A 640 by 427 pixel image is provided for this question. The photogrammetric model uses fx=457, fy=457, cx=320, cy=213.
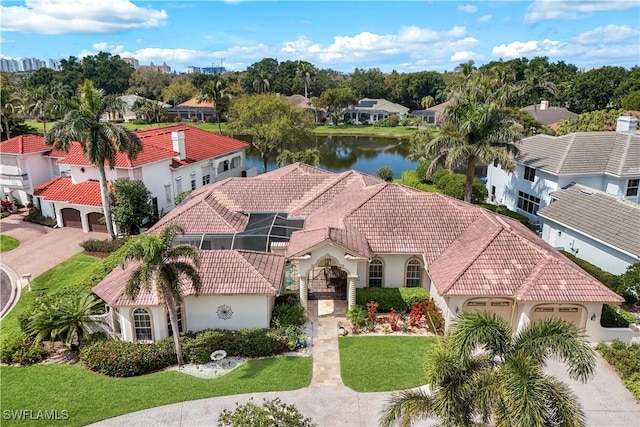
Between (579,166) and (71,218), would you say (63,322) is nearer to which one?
(71,218)

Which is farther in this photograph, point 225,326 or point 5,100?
point 5,100

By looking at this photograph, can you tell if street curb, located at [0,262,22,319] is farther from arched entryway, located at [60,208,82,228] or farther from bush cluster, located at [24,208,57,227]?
bush cluster, located at [24,208,57,227]

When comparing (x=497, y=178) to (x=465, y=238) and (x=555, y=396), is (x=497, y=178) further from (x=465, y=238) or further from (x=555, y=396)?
(x=555, y=396)

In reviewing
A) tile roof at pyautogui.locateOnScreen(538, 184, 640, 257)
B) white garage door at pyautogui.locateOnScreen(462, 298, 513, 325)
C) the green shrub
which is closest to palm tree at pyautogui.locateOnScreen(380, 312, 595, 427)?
white garage door at pyautogui.locateOnScreen(462, 298, 513, 325)

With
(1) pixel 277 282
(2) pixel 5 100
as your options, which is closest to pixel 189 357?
(1) pixel 277 282

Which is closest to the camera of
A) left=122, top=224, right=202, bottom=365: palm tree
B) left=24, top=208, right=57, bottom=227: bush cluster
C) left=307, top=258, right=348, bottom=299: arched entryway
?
left=122, top=224, right=202, bottom=365: palm tree

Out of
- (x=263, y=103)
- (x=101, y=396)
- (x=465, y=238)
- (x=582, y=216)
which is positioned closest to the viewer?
(x=101, y=396)
